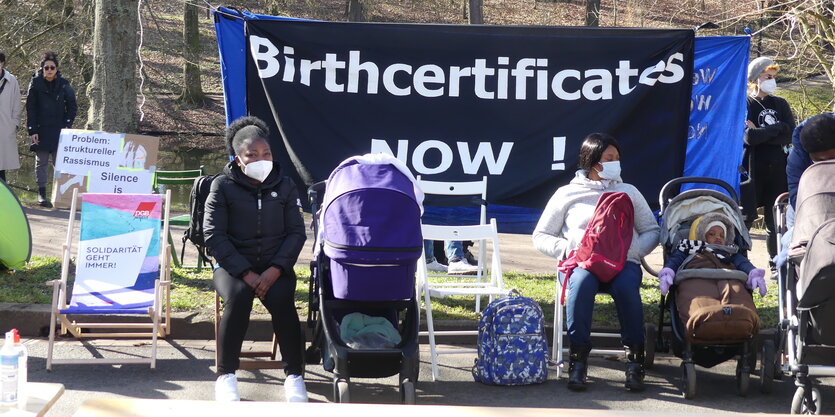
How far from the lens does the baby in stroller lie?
17.2 ft

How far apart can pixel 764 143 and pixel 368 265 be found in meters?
4.17

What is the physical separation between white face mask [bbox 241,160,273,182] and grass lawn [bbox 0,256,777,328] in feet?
4.83

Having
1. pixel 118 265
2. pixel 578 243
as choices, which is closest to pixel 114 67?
pixel 118 265

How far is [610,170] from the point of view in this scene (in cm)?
595

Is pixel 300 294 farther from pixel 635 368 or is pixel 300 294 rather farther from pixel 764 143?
pixel 764 143

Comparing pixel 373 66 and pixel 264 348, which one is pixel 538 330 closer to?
pixel 264 348

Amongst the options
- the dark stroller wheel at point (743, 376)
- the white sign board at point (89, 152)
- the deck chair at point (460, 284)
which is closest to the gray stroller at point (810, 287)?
the dark stroller wheel at point (743, 376)

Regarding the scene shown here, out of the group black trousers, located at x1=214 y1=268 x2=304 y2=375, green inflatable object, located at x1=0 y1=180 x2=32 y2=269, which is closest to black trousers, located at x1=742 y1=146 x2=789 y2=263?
black trousers, located at x1=214 y1=268 x2=304 y2=375

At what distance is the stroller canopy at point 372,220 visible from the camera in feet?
16.7

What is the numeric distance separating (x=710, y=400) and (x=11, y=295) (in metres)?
4.82

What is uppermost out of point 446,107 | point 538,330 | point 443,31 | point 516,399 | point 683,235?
point 443,31

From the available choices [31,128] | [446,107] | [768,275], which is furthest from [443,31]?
[31,128]

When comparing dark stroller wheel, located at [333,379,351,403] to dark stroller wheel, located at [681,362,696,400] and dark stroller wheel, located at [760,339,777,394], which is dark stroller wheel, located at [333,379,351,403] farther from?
dark stroller wheel, located at [760,339,777,394]

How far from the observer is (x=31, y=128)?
10.6m
